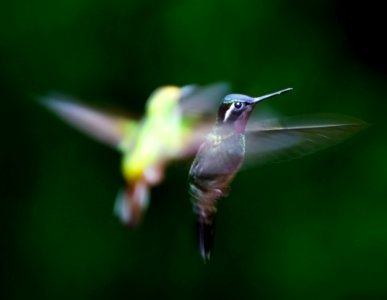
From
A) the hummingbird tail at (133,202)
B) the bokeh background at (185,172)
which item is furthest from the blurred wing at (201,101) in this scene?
the bokeh background at (185,172)

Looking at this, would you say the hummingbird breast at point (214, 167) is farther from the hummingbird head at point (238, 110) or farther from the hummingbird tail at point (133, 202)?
the hummingbird tail at point (133, 202)

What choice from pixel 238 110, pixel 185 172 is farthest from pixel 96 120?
pixel 185 172

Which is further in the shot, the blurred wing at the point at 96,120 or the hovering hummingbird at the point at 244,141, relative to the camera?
the blurred wing at the point at 96,120

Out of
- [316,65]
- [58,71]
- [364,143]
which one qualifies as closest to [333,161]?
[364,143]

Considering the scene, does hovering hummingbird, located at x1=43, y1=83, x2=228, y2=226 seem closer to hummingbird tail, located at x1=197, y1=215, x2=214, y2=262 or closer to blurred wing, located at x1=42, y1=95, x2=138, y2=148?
blurred wing, located at x1=42, y1=95, x2=138, y2=148

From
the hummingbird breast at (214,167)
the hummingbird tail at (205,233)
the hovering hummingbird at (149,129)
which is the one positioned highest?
the hovering hummingbird at (149,129)

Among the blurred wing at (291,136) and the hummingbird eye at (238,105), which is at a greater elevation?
the hummingbird eye at (238,105)
